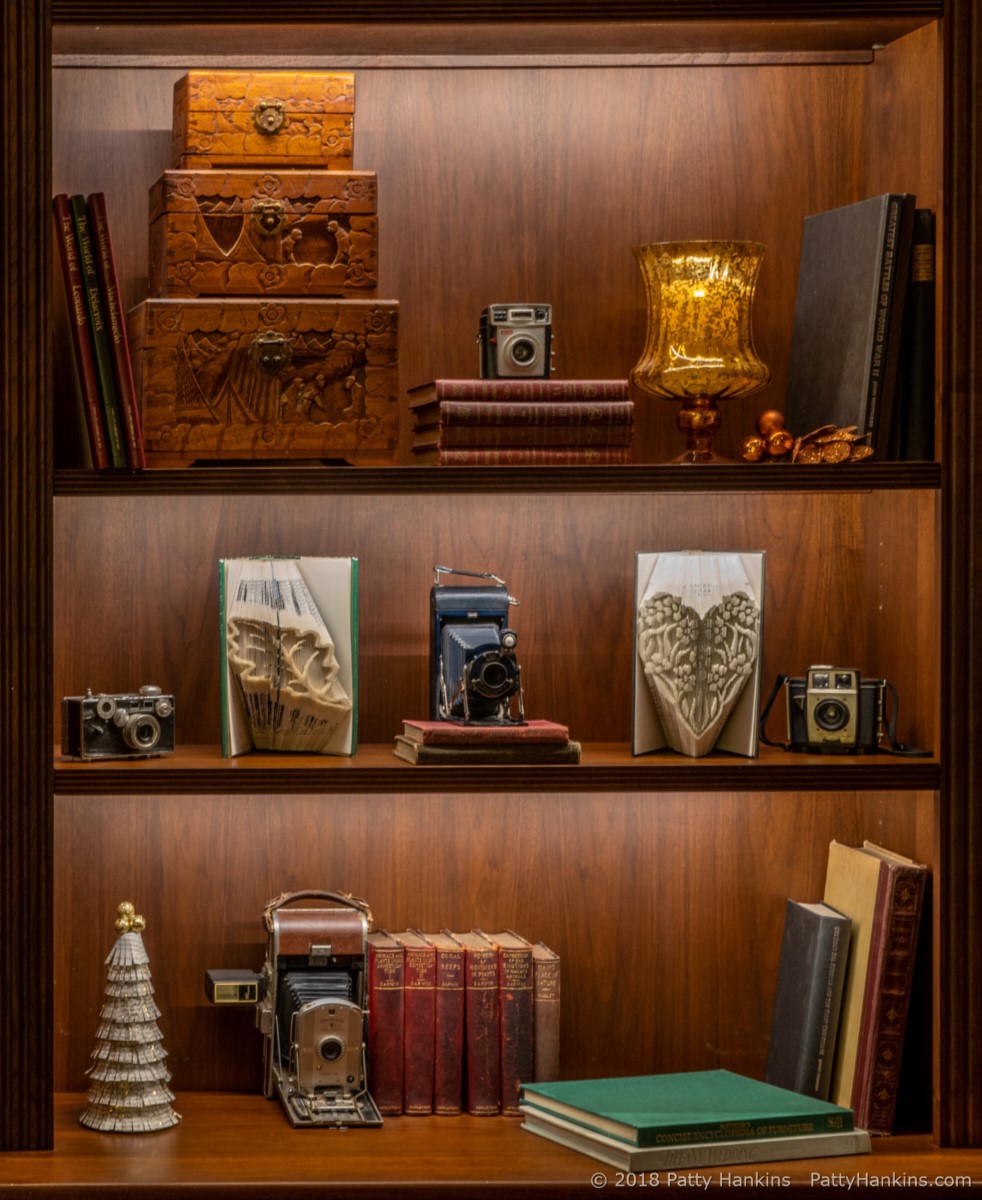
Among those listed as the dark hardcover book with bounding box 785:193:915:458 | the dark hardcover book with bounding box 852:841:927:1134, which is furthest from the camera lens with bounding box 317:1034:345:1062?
the dark hardcover book with bounding box 785:193:915:458

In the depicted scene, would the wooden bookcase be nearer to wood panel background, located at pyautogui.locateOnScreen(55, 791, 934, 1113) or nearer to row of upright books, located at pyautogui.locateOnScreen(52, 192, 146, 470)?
wood panel background, located at pyautogui.locateOnScreen(55, 791, 934, 1113)

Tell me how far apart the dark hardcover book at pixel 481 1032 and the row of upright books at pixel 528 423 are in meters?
0.71

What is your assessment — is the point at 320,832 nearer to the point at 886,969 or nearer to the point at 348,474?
the point at 348,474

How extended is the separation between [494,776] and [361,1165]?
1.71ft

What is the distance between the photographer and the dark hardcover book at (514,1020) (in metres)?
2.22

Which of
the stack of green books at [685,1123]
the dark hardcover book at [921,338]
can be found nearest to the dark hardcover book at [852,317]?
the dark hardcover book at [921,338]

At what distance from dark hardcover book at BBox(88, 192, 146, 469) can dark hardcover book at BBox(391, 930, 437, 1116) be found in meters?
0.80

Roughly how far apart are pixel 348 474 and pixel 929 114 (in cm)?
92

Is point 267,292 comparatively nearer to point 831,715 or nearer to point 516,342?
point 516,342

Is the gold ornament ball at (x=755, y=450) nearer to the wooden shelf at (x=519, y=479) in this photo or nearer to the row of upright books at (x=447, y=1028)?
the wooden shelf at (x=519, y=479)

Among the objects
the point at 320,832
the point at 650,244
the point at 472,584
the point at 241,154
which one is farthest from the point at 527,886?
the point at 241,154

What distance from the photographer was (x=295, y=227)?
2.18 m

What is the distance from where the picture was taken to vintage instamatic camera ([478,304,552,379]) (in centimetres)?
220

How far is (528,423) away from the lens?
2.14 m
